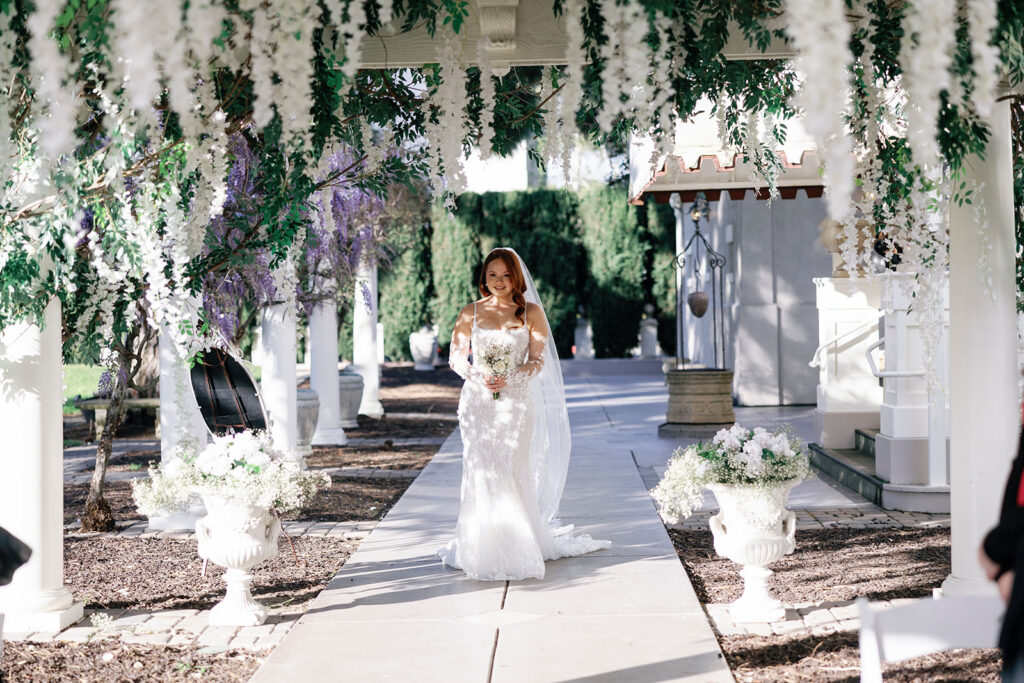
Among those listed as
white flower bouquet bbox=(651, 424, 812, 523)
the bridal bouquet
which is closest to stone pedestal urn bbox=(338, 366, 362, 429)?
the bridal bouquet

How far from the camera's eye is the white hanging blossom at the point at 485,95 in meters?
4.18

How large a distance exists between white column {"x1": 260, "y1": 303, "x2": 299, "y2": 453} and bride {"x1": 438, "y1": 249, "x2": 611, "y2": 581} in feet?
14.4

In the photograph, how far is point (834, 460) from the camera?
1002cm

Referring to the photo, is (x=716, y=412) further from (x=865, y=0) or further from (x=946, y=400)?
(x=865, y=0)

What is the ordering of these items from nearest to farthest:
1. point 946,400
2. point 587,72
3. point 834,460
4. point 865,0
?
point 865,0 → point 587,72 → point 946,400 → point 834,460

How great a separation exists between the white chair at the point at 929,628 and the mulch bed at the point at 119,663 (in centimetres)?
299

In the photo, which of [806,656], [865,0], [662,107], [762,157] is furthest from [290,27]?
[806,656]

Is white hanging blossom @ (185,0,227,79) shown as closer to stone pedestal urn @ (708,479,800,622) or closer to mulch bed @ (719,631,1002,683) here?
mulch bed @ (719,631,1002,683)

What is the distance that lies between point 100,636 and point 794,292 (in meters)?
13.0

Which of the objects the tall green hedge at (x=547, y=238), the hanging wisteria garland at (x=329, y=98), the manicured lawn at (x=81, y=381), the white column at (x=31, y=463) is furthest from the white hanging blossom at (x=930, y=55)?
the tall green hedge at (x=547, y=238)

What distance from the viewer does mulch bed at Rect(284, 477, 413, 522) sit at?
8.68 metres

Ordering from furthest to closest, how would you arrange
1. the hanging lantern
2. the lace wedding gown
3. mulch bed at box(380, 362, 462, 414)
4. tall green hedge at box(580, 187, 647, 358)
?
tall green hedge at box(580, 187, 647, 358) → mulch bed at box(380, 362, 462, 414) → the hanging lantern → the lace wedding gown

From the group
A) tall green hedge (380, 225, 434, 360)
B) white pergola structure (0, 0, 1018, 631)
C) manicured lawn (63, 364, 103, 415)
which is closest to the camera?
white pergola structure (0, 0, 1018, 631)

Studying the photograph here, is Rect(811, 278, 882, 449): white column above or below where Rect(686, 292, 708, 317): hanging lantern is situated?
below
